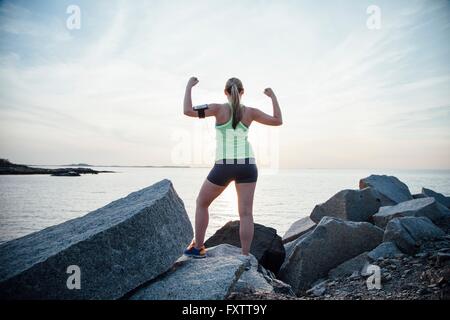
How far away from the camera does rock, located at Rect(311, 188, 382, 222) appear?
866cm

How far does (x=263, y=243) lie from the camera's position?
667 centimetres

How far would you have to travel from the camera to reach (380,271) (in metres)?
4.80

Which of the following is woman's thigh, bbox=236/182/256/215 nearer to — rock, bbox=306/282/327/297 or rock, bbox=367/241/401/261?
rock, bbox=306/282/327/297

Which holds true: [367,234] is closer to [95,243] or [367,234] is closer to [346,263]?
[346,263]

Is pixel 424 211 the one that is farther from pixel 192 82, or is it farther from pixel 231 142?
pixel 192 82

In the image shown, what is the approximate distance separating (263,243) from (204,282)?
10.9ft

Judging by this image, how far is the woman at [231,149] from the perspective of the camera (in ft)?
14.2

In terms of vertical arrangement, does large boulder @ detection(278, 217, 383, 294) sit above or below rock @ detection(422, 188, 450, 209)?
below

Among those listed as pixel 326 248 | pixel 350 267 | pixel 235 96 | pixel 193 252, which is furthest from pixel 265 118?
pixel 350 267

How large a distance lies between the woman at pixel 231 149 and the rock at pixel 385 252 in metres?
2.49

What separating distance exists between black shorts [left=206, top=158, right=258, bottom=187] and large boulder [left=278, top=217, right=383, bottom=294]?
8.36 feet

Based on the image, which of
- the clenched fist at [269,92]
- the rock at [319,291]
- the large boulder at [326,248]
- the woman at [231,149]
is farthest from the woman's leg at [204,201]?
the large boulder at [326,248]

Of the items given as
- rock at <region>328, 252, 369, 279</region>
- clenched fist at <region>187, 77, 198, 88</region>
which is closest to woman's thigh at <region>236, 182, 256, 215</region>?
clenched fist at <region>187, 77, 198, 88</region>

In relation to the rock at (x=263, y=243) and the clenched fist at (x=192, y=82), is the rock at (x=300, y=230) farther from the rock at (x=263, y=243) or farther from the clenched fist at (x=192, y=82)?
the clenched fist at (x=192, y=82)
